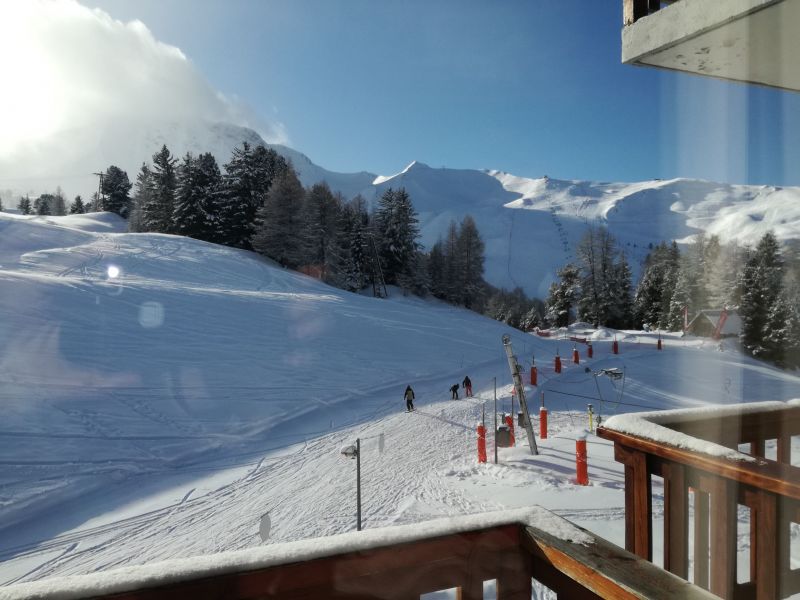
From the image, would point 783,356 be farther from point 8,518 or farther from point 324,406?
point 8,518

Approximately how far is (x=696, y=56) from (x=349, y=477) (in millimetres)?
8879

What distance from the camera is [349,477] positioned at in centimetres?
965

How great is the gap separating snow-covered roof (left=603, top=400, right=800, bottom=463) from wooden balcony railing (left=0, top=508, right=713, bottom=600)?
3.03 feet

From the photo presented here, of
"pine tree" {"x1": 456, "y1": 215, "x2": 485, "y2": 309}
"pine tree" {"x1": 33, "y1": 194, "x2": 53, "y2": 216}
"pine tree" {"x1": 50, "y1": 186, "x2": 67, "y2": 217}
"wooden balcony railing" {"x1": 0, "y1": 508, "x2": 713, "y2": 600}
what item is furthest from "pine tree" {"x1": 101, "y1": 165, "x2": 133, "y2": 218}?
"wooden balcony railing" {"x1": 0, "y1": 508, "x2": 713, "y2": 600}

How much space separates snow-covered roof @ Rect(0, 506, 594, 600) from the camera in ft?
3.62

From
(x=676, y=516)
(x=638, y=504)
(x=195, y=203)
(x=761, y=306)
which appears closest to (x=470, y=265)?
(x=761, y=306)

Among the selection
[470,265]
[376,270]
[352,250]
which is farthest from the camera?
[470,265]

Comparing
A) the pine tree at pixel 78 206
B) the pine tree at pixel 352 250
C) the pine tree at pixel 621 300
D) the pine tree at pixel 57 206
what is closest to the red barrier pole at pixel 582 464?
the pine tree at pixel 352 250

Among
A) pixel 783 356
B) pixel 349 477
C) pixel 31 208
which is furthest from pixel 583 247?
pixel 31 208

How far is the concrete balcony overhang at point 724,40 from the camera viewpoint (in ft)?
7.64

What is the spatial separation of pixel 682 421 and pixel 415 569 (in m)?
1.84

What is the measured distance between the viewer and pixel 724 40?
2533 millimetres

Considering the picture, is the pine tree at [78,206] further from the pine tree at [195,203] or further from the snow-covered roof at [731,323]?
the snow-covered roof at [731,323]

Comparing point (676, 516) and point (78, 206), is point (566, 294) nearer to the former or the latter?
point (676, 516)
